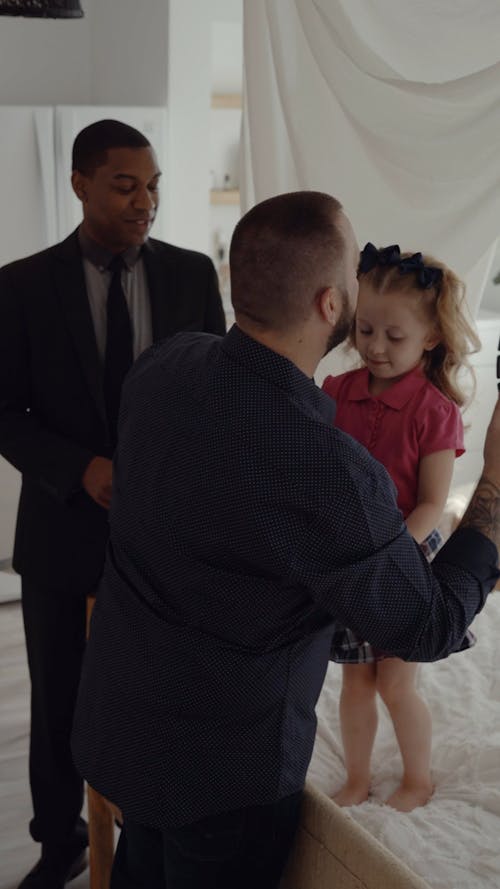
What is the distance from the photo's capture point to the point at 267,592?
1.24m

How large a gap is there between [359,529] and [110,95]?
326cm

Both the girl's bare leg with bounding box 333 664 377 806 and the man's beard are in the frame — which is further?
the girl's bare leg with bounding box 333 664 377 806

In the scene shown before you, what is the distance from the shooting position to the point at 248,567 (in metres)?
1.22

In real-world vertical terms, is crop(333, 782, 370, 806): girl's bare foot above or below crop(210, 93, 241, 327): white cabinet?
below

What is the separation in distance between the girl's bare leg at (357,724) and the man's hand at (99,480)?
1.75ft

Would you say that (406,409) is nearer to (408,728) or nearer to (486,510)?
(486,510)

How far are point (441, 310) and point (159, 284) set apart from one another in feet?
1.95

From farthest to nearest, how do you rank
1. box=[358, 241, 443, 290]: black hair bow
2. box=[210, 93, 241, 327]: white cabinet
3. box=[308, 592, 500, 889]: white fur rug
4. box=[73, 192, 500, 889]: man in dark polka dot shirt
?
box=[210, 93, 241, 327]: white cabinet → box=[358, 241, 443, 290]: black hair bow → box=[308, 592, 500, 889]: white fur rug → box=[73, 192, 500, 889]: man in dark polka dot shirt

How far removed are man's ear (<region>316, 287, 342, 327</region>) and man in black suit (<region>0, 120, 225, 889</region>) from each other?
0.77 metres

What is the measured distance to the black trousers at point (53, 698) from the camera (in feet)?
6.91

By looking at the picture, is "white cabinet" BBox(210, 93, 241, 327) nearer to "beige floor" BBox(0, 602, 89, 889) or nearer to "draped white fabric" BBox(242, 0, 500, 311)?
"beige floor" BBox(0, 602, 89, 889)

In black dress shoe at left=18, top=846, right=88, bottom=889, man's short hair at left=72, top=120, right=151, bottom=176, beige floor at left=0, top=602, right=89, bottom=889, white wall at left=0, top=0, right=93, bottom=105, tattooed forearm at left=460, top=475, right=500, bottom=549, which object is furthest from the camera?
white wall at left=0, top=0, right=93, bottom=105

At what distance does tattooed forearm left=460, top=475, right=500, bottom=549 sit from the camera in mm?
1311

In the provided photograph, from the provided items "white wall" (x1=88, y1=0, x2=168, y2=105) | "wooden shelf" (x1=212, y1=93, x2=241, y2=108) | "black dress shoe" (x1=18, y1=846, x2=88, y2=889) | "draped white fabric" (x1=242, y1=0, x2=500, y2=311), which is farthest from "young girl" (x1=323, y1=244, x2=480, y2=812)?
"wooden shelf" (x1=212, y1=93, x2=241, y2=108)
